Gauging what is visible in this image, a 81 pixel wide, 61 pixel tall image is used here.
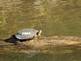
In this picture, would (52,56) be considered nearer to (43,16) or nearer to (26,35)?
(26,35)

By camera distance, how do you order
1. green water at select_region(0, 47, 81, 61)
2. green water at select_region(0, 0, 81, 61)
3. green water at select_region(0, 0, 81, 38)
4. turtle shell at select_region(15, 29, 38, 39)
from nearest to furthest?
1. green water at select_region(0, 47, 81, 61)
2. green water at select_region(0, 0, 81, 61)
3. turtle shell at select_region(15, 29, 38, 39)
4. green water at select_region(0, 0, 81, 38)

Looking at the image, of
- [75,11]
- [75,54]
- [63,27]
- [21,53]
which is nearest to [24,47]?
[21,53]

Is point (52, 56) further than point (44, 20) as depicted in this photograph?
No

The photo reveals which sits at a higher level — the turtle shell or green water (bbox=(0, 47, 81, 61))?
the turtle shell

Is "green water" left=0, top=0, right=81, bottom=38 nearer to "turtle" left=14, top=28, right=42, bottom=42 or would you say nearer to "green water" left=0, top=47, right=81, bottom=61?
"turtle" left=14, top=28, right=42, bottom=42

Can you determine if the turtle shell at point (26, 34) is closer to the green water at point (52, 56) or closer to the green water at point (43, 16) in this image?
the green water at point (52, 56)

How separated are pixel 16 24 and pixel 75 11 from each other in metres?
3.21

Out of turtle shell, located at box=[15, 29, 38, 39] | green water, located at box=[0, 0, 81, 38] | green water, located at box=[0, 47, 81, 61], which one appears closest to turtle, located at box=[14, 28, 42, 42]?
turtle shell, located at box=[15, 29, 38, 39]

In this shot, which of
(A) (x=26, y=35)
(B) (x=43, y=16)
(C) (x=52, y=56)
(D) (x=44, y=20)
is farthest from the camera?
(B) (x=43, y=16)

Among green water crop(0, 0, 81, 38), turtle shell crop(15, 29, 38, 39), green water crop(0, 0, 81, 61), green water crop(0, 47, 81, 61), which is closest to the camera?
green water crop(0, 47, 81, 61)

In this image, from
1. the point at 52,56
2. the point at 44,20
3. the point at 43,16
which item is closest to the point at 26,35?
the point at 52,56

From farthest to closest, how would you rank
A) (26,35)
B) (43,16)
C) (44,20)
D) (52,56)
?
1. (43,16)
2. (44,20)
3. (26,35)
4. (52,56)

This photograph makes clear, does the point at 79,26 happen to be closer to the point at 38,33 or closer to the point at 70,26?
the point at 70,26

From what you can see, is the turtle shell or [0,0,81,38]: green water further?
[0,0,81,38]: green water
